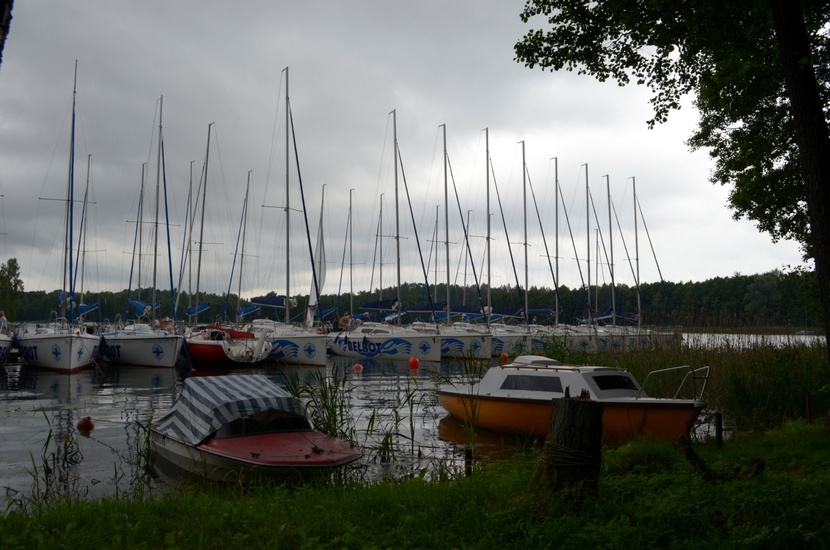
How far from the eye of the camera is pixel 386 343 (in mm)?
45375

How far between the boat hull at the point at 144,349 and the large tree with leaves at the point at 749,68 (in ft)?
98.6

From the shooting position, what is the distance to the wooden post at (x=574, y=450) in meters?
6.99

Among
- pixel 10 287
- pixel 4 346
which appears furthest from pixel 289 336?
pixel 10 287

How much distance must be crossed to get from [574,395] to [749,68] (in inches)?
304

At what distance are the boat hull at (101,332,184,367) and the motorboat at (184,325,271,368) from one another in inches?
41.9

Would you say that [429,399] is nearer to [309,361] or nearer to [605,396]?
[605,396]

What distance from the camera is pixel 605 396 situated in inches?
608

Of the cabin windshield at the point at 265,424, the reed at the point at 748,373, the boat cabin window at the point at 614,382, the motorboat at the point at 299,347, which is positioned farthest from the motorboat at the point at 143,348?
the boat cabin window at the point at 614,382

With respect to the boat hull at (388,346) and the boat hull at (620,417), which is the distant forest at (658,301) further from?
the boat hull at (620,417)

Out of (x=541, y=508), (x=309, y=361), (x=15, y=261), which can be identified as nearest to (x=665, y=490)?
(x=541, y=508)

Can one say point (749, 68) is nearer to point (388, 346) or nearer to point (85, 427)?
point (85, 427)

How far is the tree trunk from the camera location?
9.80 meters

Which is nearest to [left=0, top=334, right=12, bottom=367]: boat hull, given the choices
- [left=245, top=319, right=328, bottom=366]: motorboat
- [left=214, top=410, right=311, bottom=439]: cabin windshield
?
[left=245, top=319, right=328, bottom=366]: motorboat

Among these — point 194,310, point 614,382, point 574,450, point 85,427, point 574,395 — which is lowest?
point 85,427
